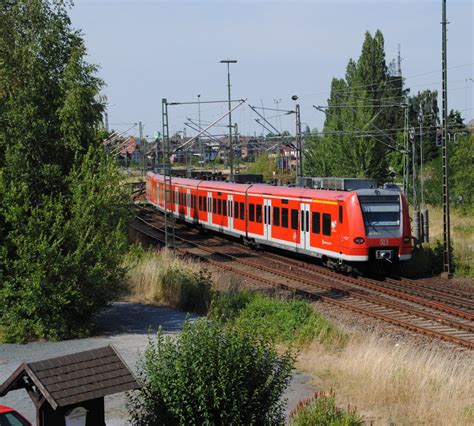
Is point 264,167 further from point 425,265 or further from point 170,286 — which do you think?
point 170,286

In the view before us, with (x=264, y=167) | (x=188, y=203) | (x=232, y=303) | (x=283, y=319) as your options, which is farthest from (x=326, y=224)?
(x=264, y=167)

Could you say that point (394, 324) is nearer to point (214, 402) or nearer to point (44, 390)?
point (214, 402)

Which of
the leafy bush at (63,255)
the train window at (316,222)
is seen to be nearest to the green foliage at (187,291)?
the leafy bush at (63,255)

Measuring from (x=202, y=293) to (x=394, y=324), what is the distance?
4.65 m

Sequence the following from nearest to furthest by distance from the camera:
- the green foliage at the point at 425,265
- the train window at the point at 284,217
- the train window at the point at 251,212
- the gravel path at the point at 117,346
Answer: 1. the gravel path at the point at 117,346
2. the green foliage at the point at 425,265
3. the train window at the point at 284,217
4. the train window at the point at 251,212

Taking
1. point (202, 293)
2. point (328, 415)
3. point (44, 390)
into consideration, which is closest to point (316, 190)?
point (202, 293)

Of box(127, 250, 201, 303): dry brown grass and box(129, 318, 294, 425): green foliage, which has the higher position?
box(129, 318, 294, 425): green foliage

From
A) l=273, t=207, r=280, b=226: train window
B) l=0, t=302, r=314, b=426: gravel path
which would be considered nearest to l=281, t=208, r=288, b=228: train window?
l=273, t=207, r=280, b=226: train window

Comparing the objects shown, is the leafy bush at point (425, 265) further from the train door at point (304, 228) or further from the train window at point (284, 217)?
the train window at point (284, 217)

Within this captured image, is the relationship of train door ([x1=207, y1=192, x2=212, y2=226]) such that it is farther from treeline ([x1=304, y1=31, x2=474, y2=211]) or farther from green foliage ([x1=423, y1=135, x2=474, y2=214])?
green foliage ([x1=423, y1=135, x2=474, y2=214])

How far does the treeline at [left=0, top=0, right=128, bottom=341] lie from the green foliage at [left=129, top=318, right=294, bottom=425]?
680cm

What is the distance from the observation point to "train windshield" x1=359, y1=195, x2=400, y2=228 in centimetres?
2284

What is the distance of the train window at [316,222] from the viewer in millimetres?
24730

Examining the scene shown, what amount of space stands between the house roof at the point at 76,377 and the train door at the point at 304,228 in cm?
1849
